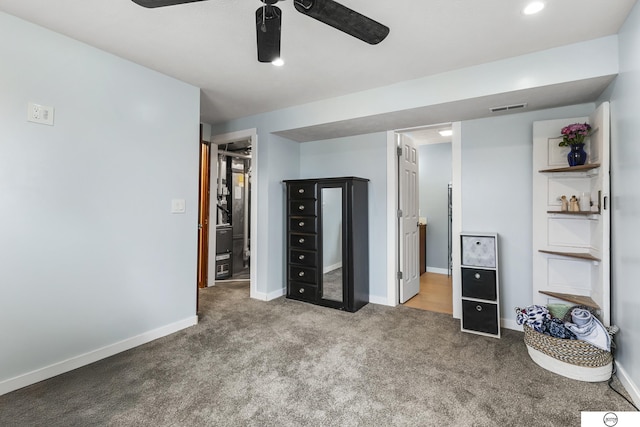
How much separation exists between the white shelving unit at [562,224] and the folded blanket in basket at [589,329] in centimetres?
20

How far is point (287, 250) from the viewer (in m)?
3.90

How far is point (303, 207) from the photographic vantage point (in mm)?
3645

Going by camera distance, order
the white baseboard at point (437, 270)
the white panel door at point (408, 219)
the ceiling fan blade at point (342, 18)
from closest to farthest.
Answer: the ceiling fan blade at point (342, 18) → the white panel door at point (408, 219) → the white baseboard at point (437, 270)

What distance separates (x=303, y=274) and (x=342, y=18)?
279cm

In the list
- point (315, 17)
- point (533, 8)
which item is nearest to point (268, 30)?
point (315, 17)

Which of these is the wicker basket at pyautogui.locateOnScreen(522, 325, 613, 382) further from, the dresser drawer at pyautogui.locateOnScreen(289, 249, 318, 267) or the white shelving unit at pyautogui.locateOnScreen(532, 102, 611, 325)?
the dresser drawer at pyautogui.locateOnScreen(289, 249, 318, 267)

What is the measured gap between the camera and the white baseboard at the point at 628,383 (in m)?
1.74

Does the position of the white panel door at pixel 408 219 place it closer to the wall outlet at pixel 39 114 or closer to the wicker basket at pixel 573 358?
the wicker basket at pixel 573 358

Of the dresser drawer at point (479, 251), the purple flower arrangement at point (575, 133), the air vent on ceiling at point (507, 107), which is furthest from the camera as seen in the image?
the dresser drawer at point (479, 251)

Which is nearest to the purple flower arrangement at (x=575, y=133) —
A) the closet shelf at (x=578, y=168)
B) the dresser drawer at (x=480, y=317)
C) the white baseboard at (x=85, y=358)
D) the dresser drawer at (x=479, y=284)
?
the closet shelf at (x=578, y=168)

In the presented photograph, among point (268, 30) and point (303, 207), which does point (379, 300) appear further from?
point (268, 30)

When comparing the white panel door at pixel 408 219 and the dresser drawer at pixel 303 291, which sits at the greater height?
the white panel door at pixel 408 219

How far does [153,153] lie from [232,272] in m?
2.76

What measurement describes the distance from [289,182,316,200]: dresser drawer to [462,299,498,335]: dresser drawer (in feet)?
6.25
